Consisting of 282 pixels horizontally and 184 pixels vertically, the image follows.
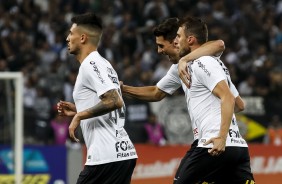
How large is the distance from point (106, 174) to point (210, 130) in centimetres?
93

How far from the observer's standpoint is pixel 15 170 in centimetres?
1256

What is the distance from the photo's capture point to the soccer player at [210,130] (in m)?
6.94

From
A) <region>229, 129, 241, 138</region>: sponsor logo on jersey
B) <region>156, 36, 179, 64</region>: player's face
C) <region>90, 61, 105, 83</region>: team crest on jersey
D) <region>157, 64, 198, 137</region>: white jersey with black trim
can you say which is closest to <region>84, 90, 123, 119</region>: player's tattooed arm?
<region>90, 61, 105, 83</region>: team crest on jersey

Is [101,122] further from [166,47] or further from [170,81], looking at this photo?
[170,81]

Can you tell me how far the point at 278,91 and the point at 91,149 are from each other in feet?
37.6

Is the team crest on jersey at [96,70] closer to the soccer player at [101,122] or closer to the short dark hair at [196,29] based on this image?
the soccer player at [101,122]

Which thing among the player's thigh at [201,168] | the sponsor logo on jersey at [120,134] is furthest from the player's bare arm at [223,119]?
the sponsor logo on jersey at [120,134]

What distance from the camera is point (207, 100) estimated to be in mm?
7051

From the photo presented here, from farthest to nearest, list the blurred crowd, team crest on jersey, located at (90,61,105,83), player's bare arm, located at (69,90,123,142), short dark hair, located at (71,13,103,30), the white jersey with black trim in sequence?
the blurred crowd
the white jersey with black trim
short dark hair, located at (71,13,103,30)
team crest on jersey, located at (90,61,105,83)
player's bare arm, located at (69,90,123,142)

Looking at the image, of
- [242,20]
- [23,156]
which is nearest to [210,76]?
[23,156]

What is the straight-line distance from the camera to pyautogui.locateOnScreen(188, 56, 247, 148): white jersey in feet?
22.8

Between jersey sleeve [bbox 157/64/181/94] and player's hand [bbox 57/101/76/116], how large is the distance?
1.16 meters

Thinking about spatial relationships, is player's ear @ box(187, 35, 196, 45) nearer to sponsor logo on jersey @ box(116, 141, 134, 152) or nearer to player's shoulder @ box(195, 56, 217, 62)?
player's shoulder @ box(195, 56, 217, 62)

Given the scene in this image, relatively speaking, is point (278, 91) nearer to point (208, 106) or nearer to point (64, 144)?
point (64, 144)
